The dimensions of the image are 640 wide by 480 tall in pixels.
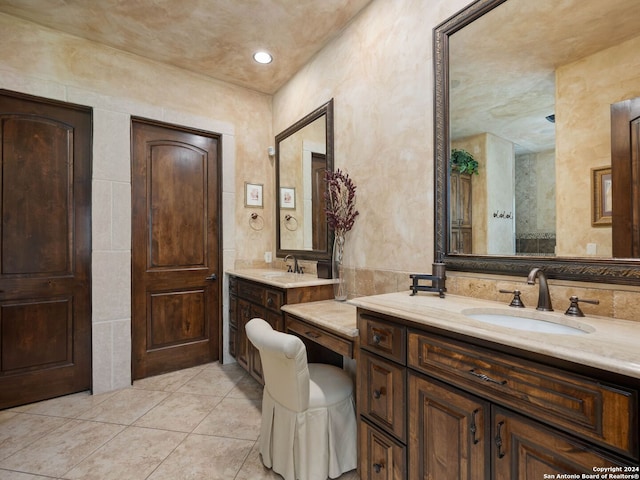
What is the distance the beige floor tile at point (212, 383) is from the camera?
103 inches

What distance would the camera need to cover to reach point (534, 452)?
87 centimetres

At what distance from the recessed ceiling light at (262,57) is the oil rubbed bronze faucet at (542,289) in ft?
9.09

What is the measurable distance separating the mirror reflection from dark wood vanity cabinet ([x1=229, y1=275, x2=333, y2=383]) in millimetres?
1105

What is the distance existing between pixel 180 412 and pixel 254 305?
3.08ft

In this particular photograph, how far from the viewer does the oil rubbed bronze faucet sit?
4.06ft

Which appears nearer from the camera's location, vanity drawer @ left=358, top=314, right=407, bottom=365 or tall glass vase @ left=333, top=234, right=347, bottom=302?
vanity drawer @ left=358, top=314, right=407, bottom=365

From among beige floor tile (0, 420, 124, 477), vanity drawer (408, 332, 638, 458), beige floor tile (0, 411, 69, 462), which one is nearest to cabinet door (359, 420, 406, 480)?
vanity drawer (408, 332, 638, 458)

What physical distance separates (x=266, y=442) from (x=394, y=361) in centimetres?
94

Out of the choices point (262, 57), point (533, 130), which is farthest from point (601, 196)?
point (262, 57)

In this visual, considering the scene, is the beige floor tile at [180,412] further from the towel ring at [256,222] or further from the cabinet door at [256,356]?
the towel ring at [256,222]

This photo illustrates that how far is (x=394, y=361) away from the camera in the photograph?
1.29 m

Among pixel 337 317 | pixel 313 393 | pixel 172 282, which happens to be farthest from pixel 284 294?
pixel 172 282

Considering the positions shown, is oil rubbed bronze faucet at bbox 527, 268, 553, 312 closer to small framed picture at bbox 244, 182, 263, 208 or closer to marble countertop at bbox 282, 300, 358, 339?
marble countertop at bbox 282, 300, 358, 339

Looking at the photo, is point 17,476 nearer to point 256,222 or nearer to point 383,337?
point 383,337
